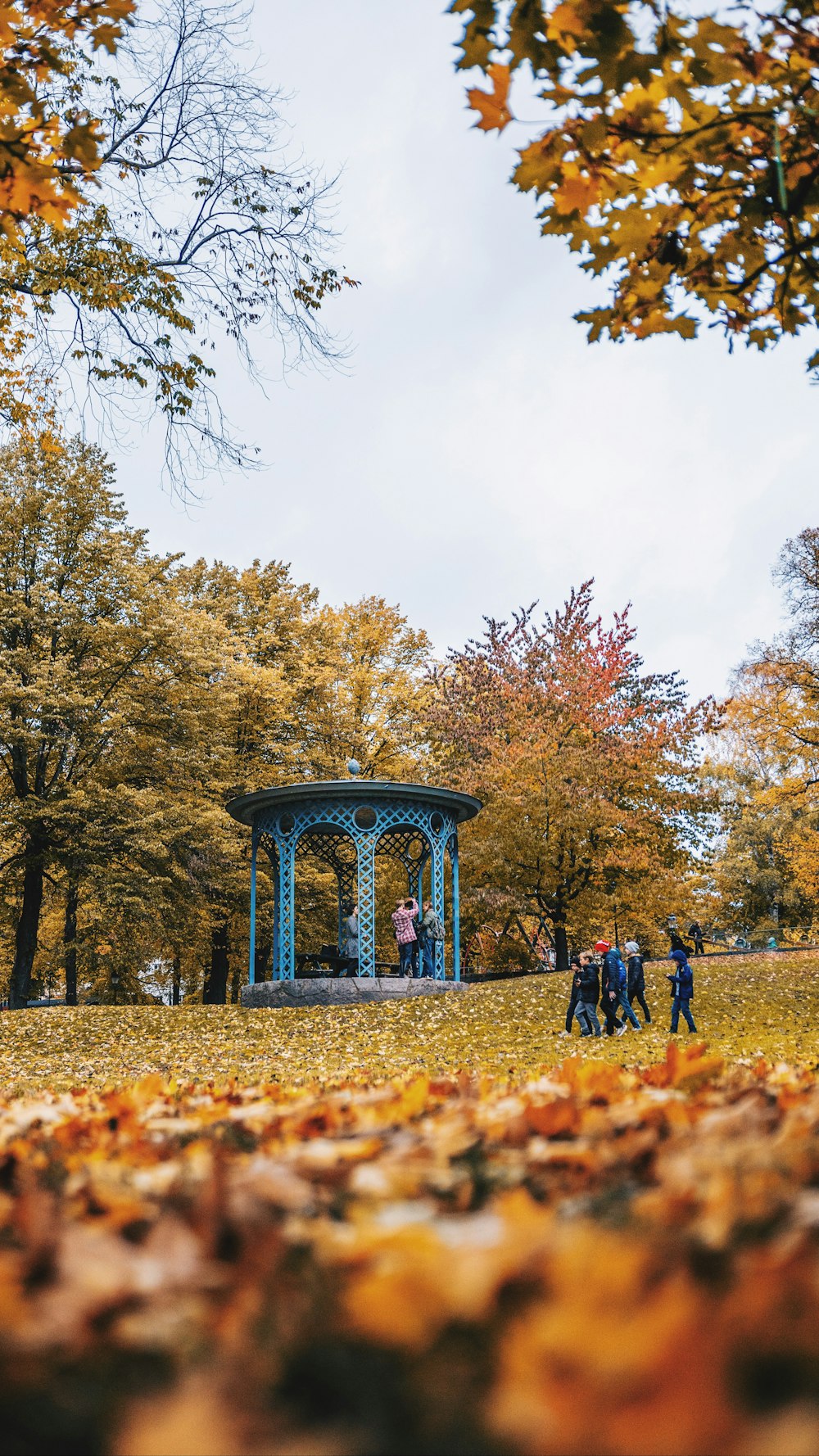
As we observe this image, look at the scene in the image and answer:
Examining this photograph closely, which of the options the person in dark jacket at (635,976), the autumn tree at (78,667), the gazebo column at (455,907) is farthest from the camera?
the autumn tree at (78,667)

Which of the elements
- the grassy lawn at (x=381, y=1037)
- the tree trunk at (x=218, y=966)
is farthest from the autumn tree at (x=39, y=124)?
the tree trunk at (x=218, y=966)

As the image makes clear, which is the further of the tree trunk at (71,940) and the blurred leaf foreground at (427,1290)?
the tree trunk at (71,940)

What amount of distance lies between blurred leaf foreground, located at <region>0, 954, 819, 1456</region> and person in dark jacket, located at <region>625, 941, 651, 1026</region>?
11.9 metres

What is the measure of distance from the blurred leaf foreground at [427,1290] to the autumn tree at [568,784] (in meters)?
18.4

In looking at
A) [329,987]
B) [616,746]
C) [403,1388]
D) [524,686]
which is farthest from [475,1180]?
[524,686]

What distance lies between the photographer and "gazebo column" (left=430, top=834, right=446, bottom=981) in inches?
710

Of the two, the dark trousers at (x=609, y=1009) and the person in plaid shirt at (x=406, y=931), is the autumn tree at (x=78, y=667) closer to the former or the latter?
the person in plaid shirt at (x=406, y=931)

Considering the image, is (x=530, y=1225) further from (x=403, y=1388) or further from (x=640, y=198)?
(x=640, y=198)

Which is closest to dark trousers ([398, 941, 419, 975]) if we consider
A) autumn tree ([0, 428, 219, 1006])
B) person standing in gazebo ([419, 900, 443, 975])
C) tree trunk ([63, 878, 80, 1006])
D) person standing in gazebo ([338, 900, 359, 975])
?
person standing in gazebo ([419, 900, 443, 975])

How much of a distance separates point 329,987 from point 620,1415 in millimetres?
16448

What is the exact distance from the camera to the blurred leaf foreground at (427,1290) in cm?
84

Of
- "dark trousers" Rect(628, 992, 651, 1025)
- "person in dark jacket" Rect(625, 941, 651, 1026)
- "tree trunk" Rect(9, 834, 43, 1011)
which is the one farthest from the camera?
"tree trunk" Rect(9, 834, 43, 1011)

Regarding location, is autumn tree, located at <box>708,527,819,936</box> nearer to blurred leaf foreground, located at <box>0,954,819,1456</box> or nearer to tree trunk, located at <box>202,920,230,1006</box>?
tree trunk, located at <box>202,920,230,1006</box>

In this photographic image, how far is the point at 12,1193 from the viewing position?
182 cm
